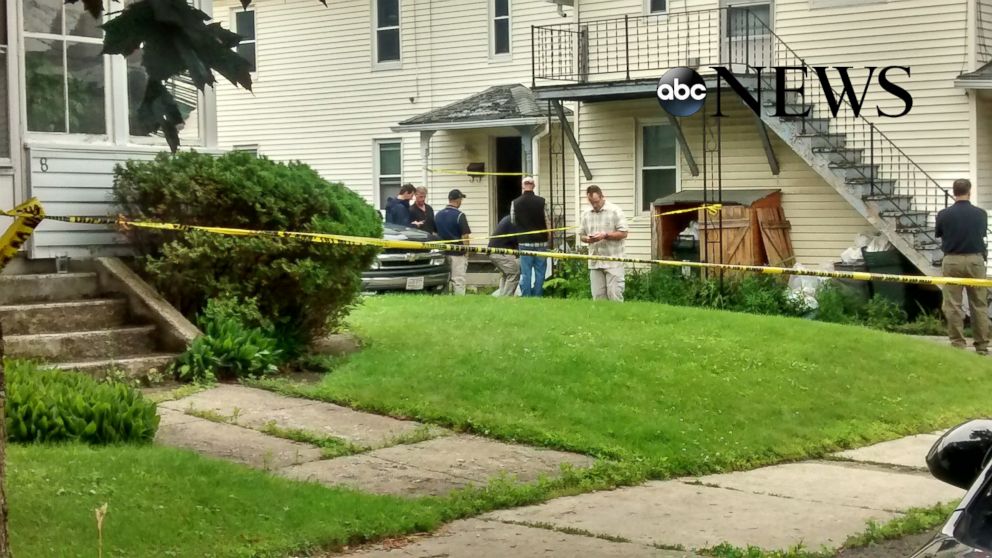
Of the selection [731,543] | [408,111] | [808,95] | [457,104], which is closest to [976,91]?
[808,95]

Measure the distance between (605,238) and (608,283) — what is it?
0.56 metres

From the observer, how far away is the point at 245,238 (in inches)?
407

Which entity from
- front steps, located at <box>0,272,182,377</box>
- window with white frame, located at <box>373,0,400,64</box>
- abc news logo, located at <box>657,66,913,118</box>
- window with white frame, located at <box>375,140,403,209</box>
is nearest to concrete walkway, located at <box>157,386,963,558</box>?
front steps, located at <box>0,272,182,377</box>

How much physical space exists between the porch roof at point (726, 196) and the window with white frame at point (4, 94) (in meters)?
10.3

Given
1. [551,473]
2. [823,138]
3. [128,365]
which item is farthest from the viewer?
[823,138]

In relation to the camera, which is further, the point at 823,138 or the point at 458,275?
the point at 458,275

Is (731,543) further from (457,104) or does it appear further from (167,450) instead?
(457,104)

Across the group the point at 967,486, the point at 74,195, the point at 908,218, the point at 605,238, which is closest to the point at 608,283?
the point at 605,238

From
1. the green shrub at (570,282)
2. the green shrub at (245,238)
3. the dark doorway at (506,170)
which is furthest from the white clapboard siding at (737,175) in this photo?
the green shrub at (245,238)

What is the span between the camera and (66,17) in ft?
36.7

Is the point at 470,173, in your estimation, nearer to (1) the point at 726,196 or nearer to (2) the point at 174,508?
(1) the point at 726,196

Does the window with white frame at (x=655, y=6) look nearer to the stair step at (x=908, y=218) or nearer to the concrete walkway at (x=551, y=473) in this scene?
the stair step at (x=908, y=218)

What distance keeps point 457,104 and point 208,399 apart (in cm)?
1447

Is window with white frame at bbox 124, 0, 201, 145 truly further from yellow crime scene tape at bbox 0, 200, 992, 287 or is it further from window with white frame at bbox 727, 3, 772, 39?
window with white frame at bbox 727, 3, 772, 39
